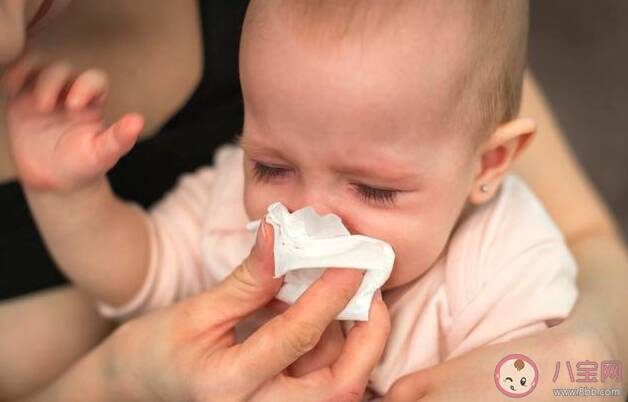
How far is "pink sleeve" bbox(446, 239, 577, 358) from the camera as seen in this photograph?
3.24ft

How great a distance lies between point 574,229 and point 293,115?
610 mm

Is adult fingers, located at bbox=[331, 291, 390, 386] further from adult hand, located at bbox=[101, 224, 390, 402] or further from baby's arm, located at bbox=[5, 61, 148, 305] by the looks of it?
baby's arm, located at bbox=[5, 61, 148, 305]

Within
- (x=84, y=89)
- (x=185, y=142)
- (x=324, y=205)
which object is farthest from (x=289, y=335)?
(x=185, y=142)

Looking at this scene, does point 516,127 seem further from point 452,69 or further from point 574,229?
point 574,229

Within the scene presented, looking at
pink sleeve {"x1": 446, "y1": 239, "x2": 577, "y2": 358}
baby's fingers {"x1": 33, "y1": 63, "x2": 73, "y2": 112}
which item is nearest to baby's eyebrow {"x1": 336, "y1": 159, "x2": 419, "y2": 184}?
pink sleeve {"x1": 446, "y1": 239, "x2": 577, "y2": 358}

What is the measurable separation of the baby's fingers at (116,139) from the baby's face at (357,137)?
0.14m

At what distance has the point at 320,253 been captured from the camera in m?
0.84

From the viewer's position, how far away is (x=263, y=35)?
887mm

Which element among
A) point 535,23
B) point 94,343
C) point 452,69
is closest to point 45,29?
point 94,343

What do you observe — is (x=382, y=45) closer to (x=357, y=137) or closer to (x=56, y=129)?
(x=357, y=137)

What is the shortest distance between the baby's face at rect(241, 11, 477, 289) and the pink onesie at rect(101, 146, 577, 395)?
10cm

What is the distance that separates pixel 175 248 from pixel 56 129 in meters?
0.30

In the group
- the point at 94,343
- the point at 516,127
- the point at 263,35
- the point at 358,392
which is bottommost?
the point at 94,343

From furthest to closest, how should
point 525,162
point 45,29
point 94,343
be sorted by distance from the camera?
point 525,162, point 94,343, point 45,29
